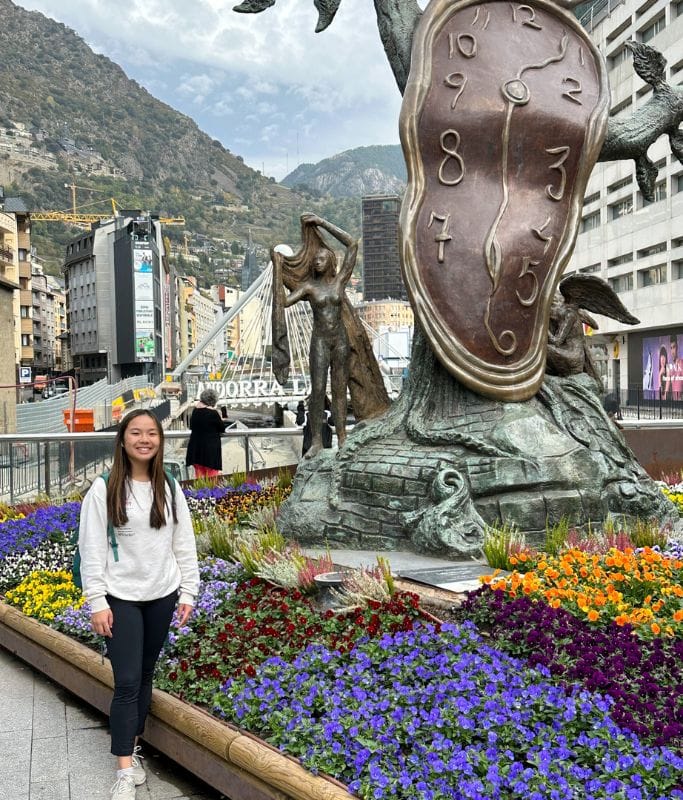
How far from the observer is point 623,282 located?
148 feet

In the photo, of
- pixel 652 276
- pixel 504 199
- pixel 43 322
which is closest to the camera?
pixel 504 199

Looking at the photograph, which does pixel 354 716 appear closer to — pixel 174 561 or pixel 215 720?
pixel 215 720

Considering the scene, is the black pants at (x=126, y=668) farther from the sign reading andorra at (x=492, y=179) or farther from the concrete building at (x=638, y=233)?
the concrete building at (x=638, y=233)

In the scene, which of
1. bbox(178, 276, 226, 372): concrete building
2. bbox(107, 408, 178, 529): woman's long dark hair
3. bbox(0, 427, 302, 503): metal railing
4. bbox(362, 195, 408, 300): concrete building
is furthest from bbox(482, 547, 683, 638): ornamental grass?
bbox(362, 195, 408, 300): concrete building

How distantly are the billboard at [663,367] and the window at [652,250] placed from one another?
3.96 meters

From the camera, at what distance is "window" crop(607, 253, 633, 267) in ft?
145

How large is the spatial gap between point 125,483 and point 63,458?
8.62m

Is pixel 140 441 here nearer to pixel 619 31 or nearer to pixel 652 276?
pixel 652 276

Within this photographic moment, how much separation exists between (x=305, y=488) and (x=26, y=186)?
173039 millimetres

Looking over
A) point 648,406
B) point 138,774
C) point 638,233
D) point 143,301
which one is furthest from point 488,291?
point 143,301

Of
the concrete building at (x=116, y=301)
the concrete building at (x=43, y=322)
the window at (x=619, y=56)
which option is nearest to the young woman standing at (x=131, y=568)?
the window at (x=619, y=56)

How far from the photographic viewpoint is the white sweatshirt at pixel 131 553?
4.00m

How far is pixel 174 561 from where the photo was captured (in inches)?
168

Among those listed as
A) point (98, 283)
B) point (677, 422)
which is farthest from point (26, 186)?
point (677, 422)
